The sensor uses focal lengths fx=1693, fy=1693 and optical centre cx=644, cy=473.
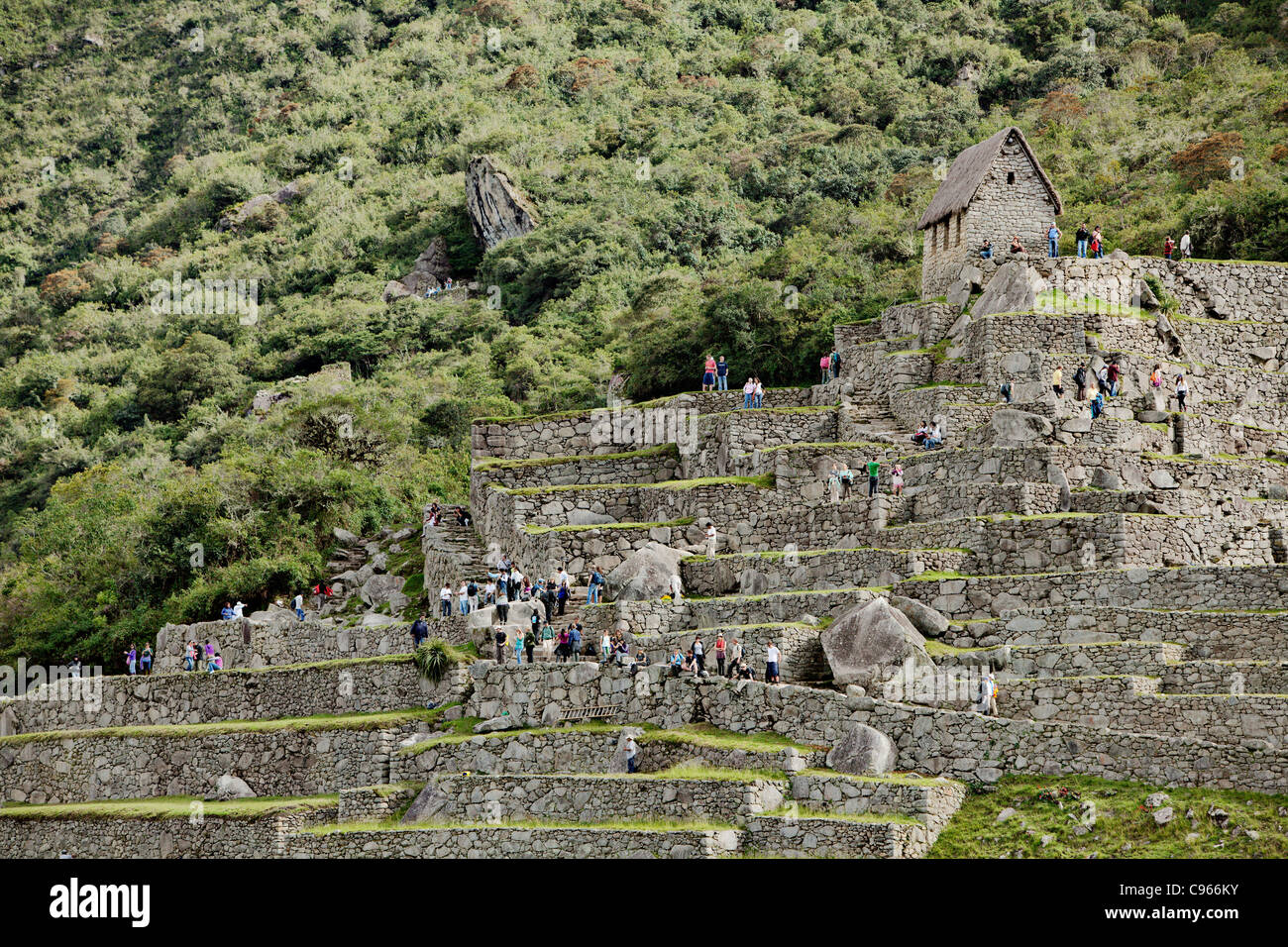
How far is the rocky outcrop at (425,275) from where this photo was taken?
95438 millimetres

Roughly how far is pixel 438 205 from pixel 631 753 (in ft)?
253

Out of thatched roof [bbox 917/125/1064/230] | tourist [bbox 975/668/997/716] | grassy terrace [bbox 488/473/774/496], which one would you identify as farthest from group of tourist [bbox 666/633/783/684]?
thatched roof [bbox 917/125/1064/230]

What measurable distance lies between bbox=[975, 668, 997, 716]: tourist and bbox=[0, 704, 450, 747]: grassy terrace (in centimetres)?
1246

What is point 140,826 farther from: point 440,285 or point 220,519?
point 440,285

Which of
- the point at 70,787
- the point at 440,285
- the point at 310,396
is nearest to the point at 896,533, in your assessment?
the point at 70,787

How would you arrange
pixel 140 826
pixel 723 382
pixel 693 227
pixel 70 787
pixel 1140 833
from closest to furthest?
pixel 1140 833 < pixel 140 826 < pixel 70 787 < pixel 723 382 < pixel 693 227

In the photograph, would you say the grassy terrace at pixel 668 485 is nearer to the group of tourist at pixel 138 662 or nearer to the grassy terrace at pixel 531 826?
the group of tourist at pixel 138 662

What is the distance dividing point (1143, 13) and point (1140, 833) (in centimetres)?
8572

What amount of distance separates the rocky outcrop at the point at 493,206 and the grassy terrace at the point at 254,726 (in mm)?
55009

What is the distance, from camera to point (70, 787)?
41.8 m

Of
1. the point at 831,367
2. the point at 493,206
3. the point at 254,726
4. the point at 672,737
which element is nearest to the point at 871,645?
the point at 672,737

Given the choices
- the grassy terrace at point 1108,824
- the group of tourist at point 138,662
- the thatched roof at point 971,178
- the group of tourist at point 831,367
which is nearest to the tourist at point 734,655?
the grassy terrace at point 1108,824

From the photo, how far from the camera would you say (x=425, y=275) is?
96562mm

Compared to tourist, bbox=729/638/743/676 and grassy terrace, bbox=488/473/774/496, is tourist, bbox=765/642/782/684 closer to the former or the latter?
tourist, bbox=729/638/743/676
